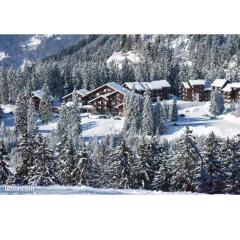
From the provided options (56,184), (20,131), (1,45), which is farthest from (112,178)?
(1,45)

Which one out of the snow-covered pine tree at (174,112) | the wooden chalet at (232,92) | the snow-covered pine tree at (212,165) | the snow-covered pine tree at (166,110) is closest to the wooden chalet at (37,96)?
the snow-covered pine tree at (166,110)

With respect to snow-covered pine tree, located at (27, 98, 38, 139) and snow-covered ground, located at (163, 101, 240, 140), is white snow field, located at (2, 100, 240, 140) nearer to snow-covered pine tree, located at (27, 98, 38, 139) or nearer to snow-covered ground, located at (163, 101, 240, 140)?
snow-covered ground, located at (163, 101, 240, 140)

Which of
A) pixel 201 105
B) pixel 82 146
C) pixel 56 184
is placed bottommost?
pixel 56 184

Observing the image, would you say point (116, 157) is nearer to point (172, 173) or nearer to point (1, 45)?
point (172, 173)

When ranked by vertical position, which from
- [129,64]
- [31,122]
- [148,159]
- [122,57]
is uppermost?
[122,57]

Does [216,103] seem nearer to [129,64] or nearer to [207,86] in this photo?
[207,86]

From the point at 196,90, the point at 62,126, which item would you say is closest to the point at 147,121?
the point at 196,90

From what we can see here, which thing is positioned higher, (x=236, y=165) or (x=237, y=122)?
(x=237, y=122)
